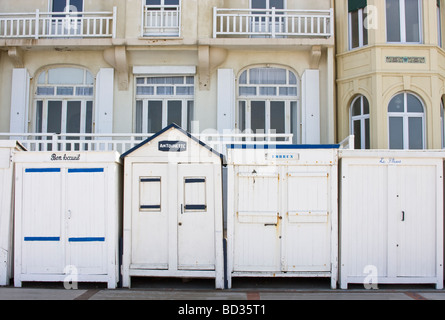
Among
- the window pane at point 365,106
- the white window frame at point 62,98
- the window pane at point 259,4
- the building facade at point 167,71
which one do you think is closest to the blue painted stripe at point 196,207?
the building facade at point 167,71

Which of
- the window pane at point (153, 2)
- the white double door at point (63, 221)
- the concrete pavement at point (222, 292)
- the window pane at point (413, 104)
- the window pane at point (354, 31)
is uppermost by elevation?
the window pane at point (153, 2)

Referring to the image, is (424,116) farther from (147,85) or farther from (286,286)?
(147,85)

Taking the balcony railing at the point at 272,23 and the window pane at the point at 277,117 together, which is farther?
the window pane at the point at 277,117

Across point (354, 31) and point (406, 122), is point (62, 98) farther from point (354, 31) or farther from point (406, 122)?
point (406, 122)

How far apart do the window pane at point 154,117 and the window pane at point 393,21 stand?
7.37 metres

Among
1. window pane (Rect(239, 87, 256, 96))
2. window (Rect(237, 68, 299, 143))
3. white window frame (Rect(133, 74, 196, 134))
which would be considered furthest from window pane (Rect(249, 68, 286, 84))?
white window frame (Rect(133, 74, 196, 134))

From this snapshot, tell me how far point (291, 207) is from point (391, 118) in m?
6.35

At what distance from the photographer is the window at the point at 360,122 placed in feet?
48.6

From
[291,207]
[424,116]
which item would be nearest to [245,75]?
[424,116]

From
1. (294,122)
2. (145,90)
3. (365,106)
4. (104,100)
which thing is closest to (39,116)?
(104,100)

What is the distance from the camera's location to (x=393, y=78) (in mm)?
14508

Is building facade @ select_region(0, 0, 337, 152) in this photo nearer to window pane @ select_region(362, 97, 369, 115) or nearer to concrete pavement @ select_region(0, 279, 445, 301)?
window pane @ select_region(362, 97, 369, 115)

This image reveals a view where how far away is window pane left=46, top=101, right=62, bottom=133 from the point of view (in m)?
15.2

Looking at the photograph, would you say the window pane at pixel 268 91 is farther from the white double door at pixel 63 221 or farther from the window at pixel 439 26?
the white double door at pixel 63 221
